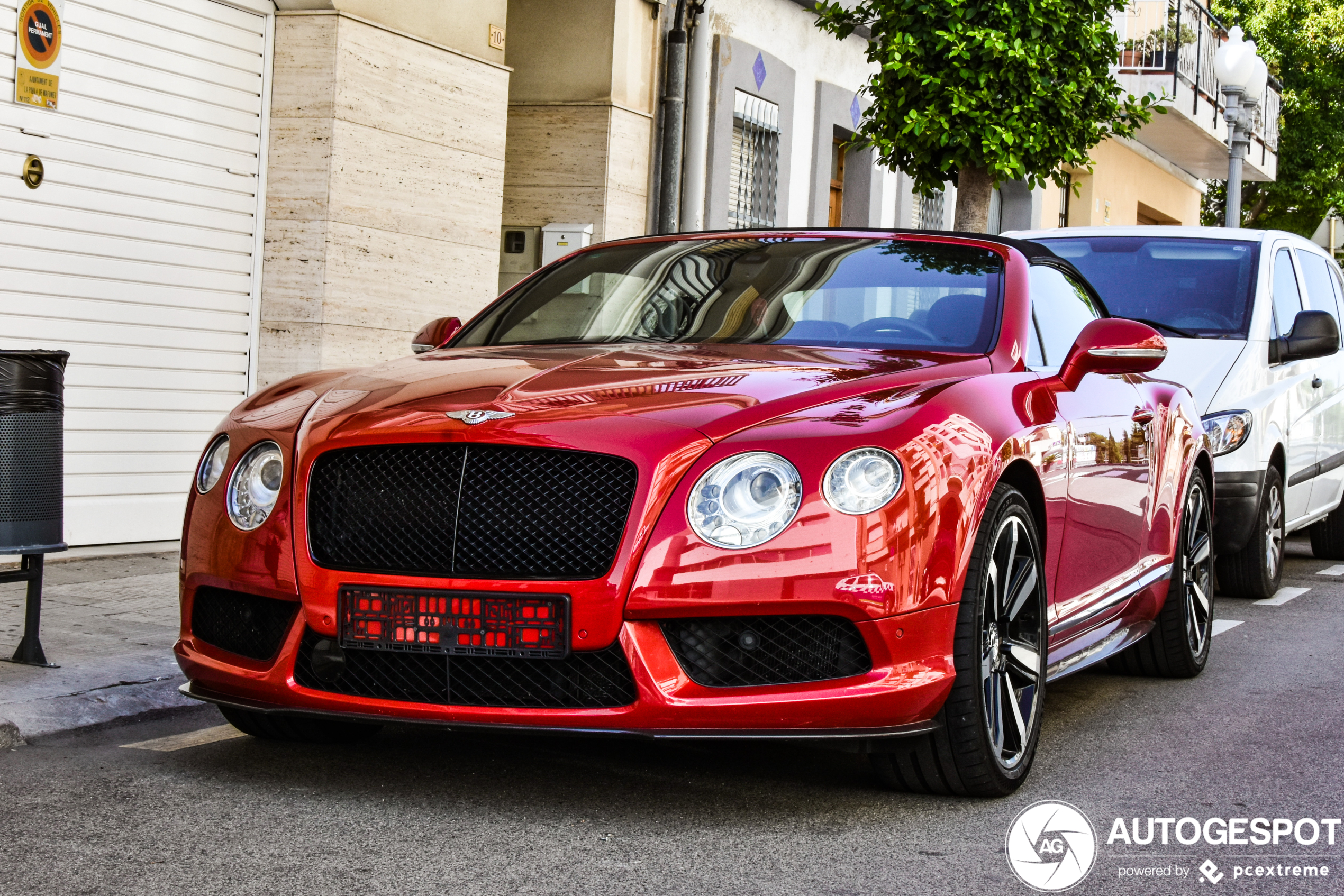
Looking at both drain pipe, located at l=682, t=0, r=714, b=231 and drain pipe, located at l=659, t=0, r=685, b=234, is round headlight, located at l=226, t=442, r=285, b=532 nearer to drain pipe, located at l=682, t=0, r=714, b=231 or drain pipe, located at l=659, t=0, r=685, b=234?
drain pipe, located at l=659, t=0, r=685, b=234

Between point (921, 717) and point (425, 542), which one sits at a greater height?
point (425, 542)

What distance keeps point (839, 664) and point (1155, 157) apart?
92.1ft

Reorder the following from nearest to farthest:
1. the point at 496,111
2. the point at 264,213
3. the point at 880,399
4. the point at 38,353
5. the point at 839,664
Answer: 1. the point at 839,664
2. the point at 880,399
3. the point at 38,353
4. the point at 264,213
5. the point at 496,111

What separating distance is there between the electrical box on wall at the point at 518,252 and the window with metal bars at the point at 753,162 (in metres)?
2.37

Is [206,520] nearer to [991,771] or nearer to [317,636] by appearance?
[317,636]

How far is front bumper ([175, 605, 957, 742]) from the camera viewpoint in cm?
386

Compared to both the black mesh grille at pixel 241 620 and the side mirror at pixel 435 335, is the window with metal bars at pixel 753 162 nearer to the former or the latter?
the side mirror at pixel 435 335

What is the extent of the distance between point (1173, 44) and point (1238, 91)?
6477 millimetres

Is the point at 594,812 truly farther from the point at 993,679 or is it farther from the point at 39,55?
the point at 39,55

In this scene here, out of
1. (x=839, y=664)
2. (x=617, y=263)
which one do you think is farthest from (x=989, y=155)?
(x=839, y=664)

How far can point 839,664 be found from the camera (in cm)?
390

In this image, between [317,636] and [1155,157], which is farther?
[1155,157]

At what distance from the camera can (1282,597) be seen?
364 inches

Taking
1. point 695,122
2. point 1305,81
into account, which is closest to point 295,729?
point 695,122
